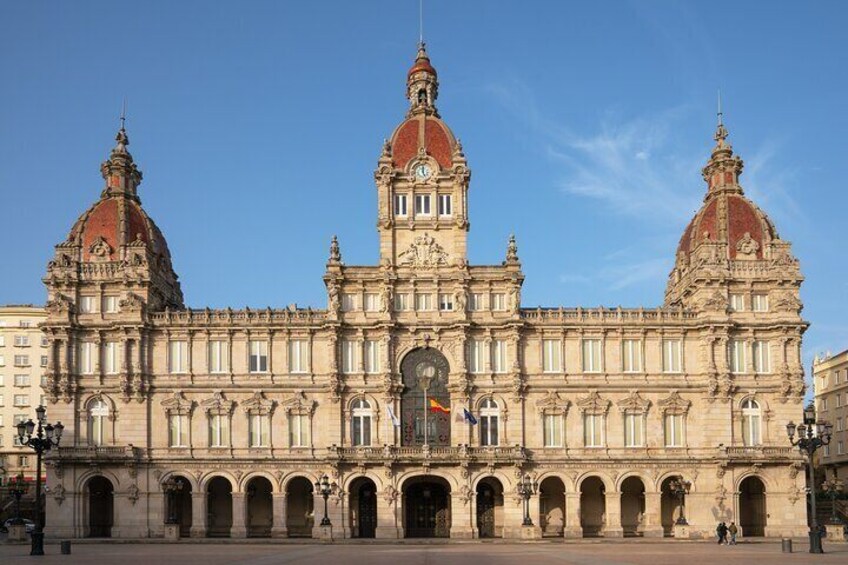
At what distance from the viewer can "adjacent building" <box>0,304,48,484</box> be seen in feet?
434

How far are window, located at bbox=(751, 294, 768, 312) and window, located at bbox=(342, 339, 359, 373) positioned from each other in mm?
36058

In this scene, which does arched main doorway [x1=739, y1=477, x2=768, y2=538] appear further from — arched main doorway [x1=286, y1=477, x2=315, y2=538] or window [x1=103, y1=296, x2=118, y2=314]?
window [x1=103, y1=296, x2=118, y2=314]

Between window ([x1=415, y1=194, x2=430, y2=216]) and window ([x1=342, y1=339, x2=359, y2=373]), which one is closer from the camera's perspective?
window ([x1=342, y1=339, x2=359, y2=373])

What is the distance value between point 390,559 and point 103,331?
47.2 meters

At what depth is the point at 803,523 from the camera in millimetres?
91375

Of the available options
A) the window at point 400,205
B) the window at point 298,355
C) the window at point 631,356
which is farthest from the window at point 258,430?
the window at point 631,356

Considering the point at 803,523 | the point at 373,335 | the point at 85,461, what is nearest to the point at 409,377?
the point at 373,335

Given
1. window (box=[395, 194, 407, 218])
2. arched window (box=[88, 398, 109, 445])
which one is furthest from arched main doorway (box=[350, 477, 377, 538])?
window (box=[395, 194, 407, 218])

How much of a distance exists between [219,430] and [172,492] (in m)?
6.67

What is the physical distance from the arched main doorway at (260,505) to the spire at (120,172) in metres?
30.4

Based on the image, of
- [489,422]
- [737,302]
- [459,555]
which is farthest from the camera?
[737,302]

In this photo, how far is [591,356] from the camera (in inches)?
3767

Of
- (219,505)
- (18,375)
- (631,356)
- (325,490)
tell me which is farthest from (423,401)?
(18,375)

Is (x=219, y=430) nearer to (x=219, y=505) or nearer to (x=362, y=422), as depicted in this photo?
(x=219, y=505)
